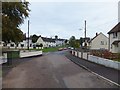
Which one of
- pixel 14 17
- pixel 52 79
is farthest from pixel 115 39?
pixel 52 79

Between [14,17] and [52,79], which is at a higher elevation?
[14,17]

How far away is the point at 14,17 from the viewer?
40.3 meters

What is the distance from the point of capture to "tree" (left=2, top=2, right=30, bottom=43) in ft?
120

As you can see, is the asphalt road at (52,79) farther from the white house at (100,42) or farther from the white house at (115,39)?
the white house at (100,42)

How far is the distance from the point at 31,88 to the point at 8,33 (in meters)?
24.5

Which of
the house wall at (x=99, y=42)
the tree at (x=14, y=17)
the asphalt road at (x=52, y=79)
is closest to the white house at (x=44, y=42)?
the house wall at (x=99, y=42)

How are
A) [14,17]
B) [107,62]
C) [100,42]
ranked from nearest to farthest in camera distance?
[107,62], [14,17], [100,42]

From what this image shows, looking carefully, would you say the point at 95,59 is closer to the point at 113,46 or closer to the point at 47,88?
the point at 47,88

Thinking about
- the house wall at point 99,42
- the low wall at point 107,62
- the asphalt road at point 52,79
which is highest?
the house wall at point 99,42

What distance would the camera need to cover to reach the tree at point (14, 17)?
36.7 meters

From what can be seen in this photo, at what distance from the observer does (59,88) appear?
12.6 m

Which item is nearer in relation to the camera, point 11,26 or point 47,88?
point 47,88

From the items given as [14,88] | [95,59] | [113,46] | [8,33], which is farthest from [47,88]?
[113,46]

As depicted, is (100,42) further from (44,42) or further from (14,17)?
(44,42)
